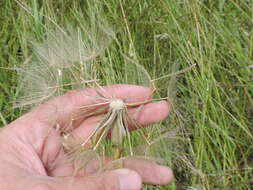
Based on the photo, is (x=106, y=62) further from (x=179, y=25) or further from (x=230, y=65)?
(x=230, y=65)

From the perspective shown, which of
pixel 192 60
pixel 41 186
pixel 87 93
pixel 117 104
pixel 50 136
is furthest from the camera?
→ pixel 192 60

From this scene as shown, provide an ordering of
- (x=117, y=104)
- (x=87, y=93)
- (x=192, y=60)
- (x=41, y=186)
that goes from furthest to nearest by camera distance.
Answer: (x=192, y=60)
(x=87, y=93)
(x=117, y=104)
(x=41, y=186)

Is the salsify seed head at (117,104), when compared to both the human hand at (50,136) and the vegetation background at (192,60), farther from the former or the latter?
the vegetation background at (192,60)

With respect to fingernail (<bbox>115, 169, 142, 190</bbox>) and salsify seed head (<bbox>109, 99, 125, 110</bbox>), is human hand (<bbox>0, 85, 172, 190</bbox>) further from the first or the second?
salsify seed head (<bbox>109, 99, 125, 110</bbox>)

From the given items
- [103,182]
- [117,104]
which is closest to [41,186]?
[103,182]

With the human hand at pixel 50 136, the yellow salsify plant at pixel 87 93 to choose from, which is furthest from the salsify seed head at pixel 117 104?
the human hand at pixel 50 136

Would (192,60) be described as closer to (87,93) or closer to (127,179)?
(87,93)

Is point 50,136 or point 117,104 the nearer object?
point 117,104

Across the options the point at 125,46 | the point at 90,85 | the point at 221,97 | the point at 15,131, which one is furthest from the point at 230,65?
the point at 15,131

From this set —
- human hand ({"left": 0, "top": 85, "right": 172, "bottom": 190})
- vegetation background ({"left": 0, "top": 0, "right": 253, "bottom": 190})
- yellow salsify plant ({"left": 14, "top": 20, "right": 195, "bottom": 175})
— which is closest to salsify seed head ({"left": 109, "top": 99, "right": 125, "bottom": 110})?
yellow salsify plant ({"left": 14, "top": 20, "right": 195, "bottom": 175})
